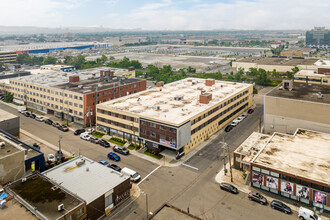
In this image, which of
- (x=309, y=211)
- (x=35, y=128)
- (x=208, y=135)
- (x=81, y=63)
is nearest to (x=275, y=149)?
(x=309, y=211)

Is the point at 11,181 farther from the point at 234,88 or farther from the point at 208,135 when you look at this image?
the point at 234,88

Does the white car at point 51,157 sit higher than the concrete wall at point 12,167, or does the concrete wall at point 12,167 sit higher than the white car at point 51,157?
the concrete wall at point 12,167

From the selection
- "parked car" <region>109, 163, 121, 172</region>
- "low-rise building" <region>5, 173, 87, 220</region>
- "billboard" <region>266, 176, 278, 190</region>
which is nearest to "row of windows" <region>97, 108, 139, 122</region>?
"parked car" <region>109, 163, 121, 172</region>

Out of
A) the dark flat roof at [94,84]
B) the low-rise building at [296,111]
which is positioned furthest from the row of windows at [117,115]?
the low-rise building at [296,111]

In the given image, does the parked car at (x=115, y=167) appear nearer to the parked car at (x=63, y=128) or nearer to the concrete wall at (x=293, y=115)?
the parked car at (x=63, y=128)

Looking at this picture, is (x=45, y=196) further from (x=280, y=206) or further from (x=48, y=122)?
(x=48, y=122)

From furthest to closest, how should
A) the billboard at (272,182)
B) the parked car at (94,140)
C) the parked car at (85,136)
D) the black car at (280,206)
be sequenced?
1. the parked car at (85,136)
2. the parked car at (94,140)
3. the billboard at (272,182)
4. the black car at (280,206)

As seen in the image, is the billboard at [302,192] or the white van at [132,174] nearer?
the billboard at [302,192]

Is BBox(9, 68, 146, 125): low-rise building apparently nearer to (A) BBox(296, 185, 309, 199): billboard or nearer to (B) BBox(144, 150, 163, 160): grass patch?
(B) BBox(144, 150, 163, 160): grass patch
